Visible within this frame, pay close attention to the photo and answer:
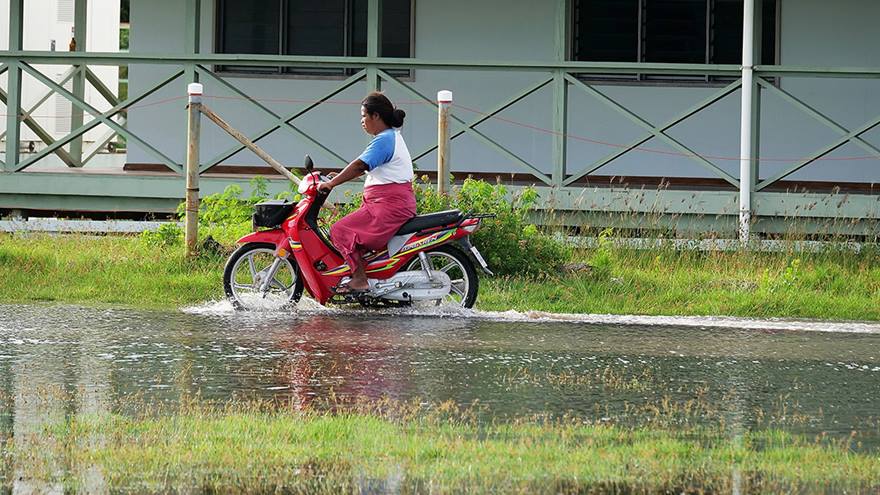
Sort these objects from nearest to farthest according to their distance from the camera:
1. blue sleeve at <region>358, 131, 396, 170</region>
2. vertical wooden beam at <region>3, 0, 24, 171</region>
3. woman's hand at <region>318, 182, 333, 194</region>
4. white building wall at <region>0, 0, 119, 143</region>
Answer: blue sleeve at <region>358, 131, 396, 170</region>
woman's hand at <region>318, 182, 333, 194</region>
vertical wooden beam at <region>3, 0, 24, 171</region>
white building wall at <region>0, 0, 119, 143</region>

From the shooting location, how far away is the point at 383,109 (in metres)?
11.2

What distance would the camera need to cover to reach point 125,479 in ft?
18.8

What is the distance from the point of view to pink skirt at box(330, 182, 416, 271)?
11.3 m

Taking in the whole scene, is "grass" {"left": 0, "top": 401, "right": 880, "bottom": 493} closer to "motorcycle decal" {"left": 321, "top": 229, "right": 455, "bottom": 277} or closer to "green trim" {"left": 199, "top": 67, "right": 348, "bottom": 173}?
"motorcycle decal" {"left": 321, "top": 229, "right": 455, "bottom": 277}

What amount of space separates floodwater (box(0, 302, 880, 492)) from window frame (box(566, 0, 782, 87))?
653cm

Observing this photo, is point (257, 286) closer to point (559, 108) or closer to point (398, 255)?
point (398, 255)

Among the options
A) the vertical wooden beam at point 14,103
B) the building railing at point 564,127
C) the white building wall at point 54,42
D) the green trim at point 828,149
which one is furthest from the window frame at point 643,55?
the white building wall at point 54,42

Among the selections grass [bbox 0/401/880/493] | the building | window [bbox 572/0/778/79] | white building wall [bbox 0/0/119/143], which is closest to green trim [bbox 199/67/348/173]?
the building

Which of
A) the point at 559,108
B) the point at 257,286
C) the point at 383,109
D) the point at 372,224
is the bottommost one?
the point at 257,286

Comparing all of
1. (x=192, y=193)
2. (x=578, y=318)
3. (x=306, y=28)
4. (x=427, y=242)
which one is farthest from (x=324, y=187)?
(x=306, y=28)

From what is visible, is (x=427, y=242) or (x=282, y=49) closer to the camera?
(x=427, y=242)

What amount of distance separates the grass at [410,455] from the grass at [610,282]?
16.6ft

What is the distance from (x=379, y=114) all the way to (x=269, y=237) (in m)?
1.28

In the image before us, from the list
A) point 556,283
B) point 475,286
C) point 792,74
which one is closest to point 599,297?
point 556,283
